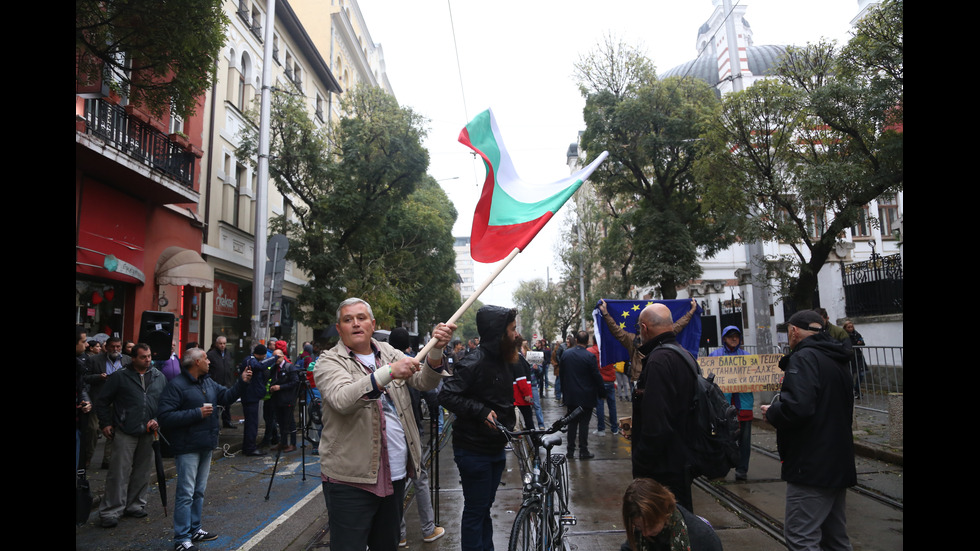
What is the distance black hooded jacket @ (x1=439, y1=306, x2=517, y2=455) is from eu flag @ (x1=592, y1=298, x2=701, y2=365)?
599 cm

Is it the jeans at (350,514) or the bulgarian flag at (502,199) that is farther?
the bulgarian flag at (502,199)

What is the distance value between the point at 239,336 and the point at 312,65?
13.5 m

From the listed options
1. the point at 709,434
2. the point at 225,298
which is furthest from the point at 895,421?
the point at 225,298

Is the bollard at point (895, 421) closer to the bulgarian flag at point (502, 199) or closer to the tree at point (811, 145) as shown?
the tree at point (811, 145)

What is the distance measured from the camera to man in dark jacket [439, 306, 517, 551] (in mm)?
4109

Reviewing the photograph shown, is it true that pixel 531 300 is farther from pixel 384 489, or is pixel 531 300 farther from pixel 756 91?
pixel 384 489

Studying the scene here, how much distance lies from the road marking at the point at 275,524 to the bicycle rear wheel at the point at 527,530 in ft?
9.53

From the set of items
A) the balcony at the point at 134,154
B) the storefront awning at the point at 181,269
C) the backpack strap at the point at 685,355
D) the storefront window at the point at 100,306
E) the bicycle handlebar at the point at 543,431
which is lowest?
the bicycle handlebar at the point at 543,431

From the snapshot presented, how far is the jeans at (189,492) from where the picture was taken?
541cm

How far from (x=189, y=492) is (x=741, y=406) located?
663cm

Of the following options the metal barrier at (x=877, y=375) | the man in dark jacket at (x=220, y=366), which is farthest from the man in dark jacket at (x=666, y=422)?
the man in dark jacket at (x=220, y=366)

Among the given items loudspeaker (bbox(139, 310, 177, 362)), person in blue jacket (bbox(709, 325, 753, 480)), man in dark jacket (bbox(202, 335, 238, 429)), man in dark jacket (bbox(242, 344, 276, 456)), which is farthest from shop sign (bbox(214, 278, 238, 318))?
person in blue jacket (bbox(709, 325, 753, 480))

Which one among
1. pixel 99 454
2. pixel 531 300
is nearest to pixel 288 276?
pixel 99 454
